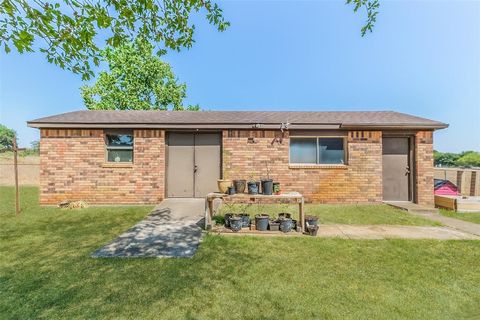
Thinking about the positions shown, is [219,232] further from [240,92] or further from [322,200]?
[240,92]

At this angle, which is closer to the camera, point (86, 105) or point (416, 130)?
point (416, 130)

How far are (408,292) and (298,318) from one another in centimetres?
170

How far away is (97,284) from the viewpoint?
3.23 metres

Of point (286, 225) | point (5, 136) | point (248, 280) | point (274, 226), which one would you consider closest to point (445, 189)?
point (286, 225)

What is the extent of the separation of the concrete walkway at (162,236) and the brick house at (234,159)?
1951mm

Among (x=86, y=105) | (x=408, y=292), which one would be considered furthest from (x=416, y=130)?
(x=86, y=105)

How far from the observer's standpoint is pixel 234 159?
29.5ft

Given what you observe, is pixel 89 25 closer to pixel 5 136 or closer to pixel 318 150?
pixel 318 150

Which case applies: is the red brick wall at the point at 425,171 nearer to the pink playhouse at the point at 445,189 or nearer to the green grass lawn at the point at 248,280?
the pink playhouse at the point at 445,189

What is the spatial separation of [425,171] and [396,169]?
3.12 ft

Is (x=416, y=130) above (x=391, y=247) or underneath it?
above

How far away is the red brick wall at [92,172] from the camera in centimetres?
866

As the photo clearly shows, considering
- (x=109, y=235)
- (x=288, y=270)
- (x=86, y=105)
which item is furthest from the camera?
(x=86, y=105)

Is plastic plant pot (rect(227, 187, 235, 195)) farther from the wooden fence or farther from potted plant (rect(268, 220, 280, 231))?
the wooden fence
